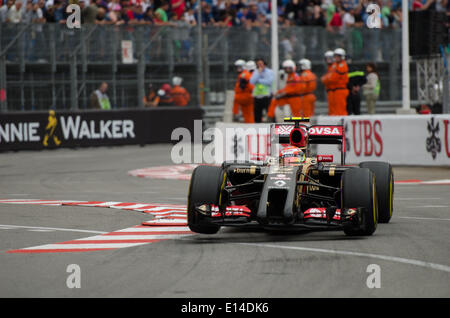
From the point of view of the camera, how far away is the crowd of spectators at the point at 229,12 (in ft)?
87.6

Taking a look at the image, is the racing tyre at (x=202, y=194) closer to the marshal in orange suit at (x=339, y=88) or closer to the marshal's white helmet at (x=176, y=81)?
the marshal in orange suit at (x=339, y=88)

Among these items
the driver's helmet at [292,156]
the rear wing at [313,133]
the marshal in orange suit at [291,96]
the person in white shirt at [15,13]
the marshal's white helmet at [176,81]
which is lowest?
the driver's helmet at [292,156]

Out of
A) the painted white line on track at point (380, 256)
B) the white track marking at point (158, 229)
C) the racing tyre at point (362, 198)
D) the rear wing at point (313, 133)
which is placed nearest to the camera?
the painted white line on track at point (380, 256)

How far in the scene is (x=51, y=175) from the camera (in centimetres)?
1981

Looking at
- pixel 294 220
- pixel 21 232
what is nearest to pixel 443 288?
pixel 294 220

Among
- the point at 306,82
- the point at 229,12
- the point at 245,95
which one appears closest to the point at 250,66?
the point at 245,95

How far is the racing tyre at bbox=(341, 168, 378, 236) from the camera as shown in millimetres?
9766

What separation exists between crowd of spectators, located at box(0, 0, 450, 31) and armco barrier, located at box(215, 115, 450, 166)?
7.74 metres

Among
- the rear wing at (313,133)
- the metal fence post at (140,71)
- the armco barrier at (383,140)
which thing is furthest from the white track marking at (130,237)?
the metal fence post at (140,71)

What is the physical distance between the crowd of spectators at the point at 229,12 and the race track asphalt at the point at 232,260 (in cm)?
1341

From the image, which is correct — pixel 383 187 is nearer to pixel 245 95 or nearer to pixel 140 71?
pixel 245 95

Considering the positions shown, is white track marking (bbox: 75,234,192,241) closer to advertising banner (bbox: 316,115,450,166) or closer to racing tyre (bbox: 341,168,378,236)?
racing tyre (bbox: 341,168,378,236)

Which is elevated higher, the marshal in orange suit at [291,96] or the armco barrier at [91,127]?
the marshal in orange suit at [291,96]

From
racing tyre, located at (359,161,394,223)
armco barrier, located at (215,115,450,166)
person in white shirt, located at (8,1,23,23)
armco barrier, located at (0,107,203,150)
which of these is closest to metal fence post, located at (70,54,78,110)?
armco barrier, located at (0,107,203,150)
